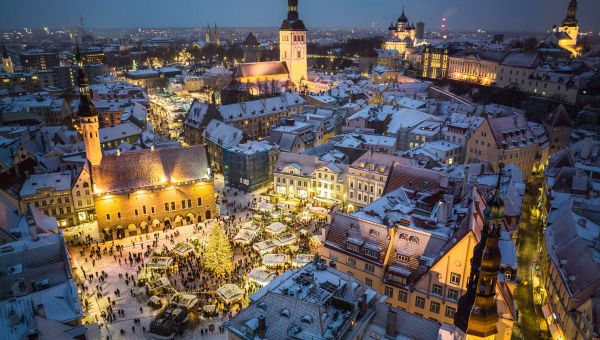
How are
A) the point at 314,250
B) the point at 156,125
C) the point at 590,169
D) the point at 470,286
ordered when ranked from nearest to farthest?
the point at 470,286, the point at 314,250, the point at 590,169, the point at 156,125

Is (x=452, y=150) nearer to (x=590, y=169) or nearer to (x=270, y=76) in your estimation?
(x=590, y=169)

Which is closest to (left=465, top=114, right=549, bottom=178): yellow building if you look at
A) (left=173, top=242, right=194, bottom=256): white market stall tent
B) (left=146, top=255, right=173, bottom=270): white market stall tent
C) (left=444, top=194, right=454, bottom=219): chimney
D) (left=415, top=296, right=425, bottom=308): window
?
(left=444, top=194, right=454, bottom=219): chimney

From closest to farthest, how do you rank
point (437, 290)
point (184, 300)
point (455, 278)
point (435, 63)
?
point (455, 278)
point (437, 290)
point (184, 300)
point (435, 63)

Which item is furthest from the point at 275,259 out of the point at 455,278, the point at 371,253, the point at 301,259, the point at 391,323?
the point at 391,323

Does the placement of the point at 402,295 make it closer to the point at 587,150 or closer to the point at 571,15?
the point at 587,150

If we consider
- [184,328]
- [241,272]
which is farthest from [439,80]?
[184,328]

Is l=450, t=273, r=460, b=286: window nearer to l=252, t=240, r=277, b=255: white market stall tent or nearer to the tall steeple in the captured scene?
l=252, t=240, r=277, b=255: white market stall tent
